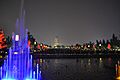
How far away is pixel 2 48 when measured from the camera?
8831cm

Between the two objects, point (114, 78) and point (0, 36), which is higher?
point (0, 36)

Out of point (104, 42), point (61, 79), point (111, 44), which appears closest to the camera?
point (61, 79)

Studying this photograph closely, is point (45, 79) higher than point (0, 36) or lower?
lower

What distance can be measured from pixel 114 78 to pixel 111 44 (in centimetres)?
13231

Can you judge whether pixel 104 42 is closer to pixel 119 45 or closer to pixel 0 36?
pixel 119 45

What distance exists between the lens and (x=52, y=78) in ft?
115

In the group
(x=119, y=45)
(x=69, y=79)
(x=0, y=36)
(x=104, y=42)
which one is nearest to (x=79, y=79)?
(x=69, y=79)

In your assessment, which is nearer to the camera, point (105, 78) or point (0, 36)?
point (105, 78)

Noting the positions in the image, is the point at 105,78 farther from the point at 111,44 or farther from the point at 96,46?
the point at 96,46

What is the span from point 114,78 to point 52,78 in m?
7.16

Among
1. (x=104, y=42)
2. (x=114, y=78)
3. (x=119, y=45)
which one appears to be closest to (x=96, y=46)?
(x=104, y=42)

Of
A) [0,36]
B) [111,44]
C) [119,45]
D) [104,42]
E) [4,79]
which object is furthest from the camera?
[104,42]

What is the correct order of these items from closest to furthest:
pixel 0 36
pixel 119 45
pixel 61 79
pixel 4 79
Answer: pixel 4 79 → pixel 61 79 → pixel 0 36 → pixel 119 45

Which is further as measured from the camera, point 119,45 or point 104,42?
point 104,42
